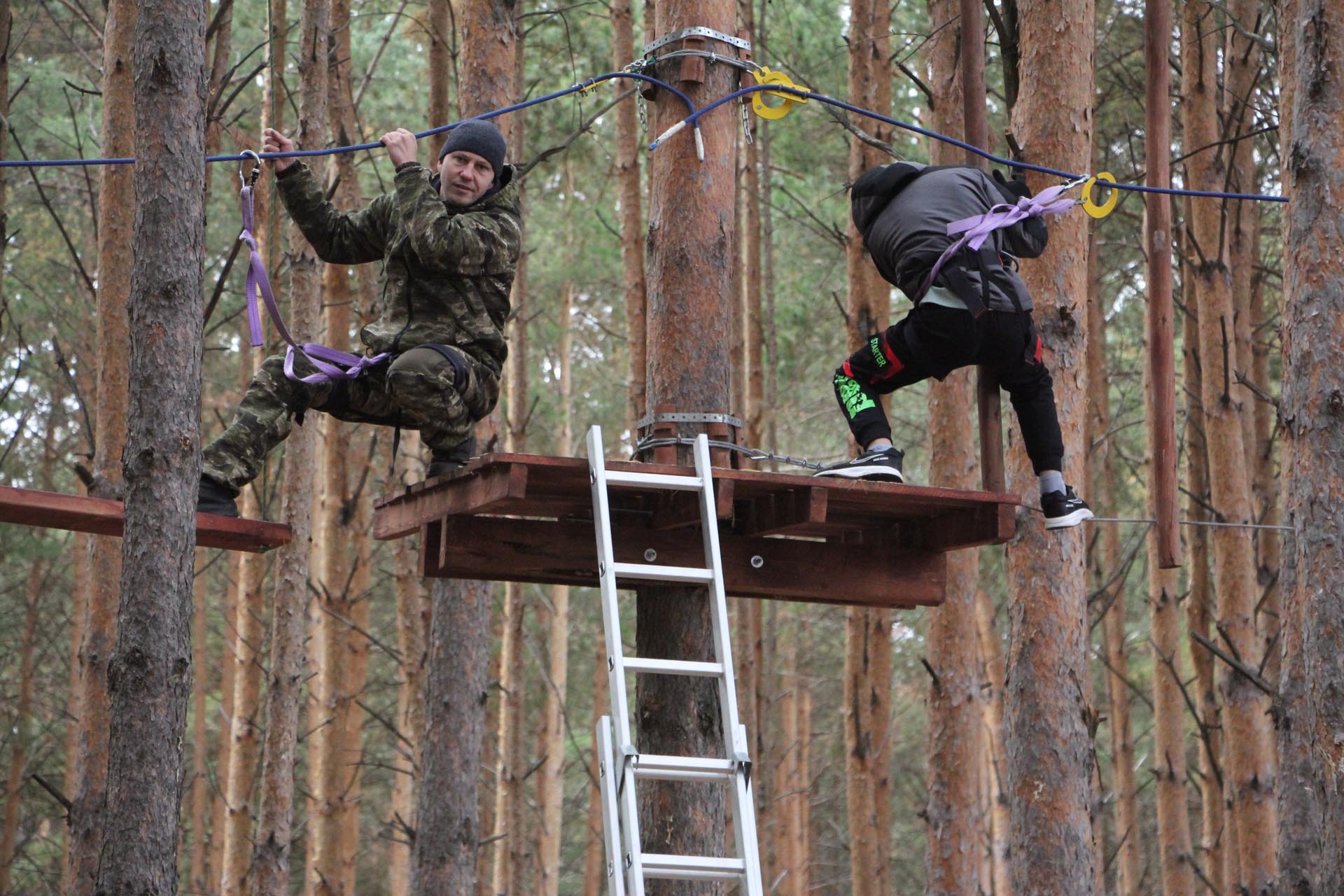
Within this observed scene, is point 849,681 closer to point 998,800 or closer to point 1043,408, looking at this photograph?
point 998,800

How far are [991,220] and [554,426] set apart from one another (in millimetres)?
15924

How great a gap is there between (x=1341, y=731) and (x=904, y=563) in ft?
5.28

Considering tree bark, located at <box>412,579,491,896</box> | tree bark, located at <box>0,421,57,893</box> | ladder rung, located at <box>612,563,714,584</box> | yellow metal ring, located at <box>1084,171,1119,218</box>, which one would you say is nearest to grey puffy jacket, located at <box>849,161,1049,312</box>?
yellow metal ring, located at <box>1084,171,1119,218</box>

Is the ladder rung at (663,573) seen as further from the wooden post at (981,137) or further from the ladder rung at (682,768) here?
the wooden post at (981,137)

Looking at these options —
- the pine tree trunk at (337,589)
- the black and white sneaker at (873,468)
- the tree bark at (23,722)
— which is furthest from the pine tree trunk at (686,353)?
the tree bark at (23,722)

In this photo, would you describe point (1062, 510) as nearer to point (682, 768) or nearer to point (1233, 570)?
point (682, 768)

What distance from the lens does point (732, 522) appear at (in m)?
5.32

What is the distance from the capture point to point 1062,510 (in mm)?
5461

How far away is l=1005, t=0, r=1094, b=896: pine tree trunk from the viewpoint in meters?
6.02

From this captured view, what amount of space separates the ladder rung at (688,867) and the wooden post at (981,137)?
187 centimetres

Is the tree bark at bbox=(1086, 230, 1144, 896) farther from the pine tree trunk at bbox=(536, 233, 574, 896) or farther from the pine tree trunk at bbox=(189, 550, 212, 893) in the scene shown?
the pine tree trunk at bbox=(189, 550, 212, 893)

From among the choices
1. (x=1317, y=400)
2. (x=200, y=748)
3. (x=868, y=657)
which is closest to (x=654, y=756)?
(x=1317, y=400)

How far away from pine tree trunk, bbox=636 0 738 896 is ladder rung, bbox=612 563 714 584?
2.07 ft

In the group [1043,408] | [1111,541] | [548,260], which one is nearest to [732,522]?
[1043,408]
